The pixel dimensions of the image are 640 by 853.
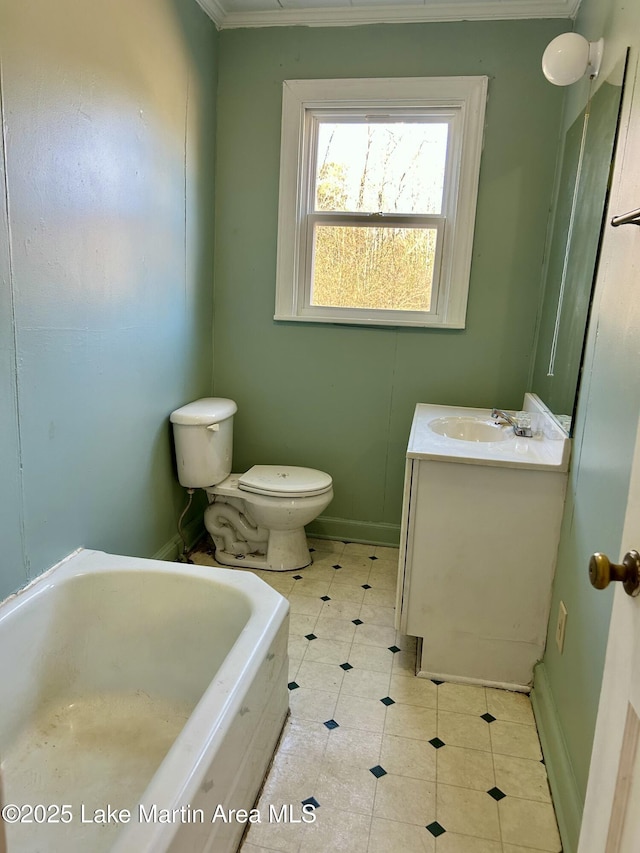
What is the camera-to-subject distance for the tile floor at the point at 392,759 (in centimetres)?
150

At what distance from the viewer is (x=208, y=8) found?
2.64m

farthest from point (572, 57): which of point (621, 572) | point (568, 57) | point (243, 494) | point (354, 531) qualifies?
point (354, 531)

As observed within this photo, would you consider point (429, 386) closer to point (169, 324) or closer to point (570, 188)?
point (570, 188)

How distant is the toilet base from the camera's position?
9.31 ft

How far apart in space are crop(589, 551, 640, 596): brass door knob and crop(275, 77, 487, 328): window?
7.16 feet

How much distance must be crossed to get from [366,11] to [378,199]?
0.79 meters

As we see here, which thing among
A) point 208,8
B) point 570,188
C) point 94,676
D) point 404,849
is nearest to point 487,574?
point 404,849

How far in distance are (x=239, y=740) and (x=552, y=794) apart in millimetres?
914

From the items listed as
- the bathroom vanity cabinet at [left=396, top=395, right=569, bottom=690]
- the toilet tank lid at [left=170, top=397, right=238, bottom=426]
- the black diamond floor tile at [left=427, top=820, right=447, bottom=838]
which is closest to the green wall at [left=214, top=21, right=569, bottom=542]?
the toilet tank lid at [left=170, top=397, right=238, bottom=426]

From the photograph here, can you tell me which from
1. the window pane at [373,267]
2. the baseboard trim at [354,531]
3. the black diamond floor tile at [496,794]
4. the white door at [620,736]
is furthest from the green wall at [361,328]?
the white door at [620,736]

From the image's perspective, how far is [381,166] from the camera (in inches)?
113

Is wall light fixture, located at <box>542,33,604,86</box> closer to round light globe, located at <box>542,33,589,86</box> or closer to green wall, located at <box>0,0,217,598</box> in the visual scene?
round light globe, located at <box>542,33,589,86</box>

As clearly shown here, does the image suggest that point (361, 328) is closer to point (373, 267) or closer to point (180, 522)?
point (373, 267)

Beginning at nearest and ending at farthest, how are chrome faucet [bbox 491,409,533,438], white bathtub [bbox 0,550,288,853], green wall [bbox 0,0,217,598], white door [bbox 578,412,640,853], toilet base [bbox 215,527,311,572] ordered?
white door [bbox 578,412,640,853] → white bathtub [bbox 0,550,288,853] → green wall [bbox 0,0,217,598] → chrome faucet [bbox 491,409,533,438] → toilet base [bbox 215,527,311,572]
